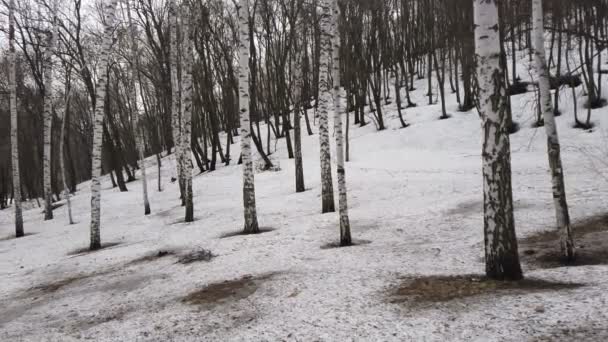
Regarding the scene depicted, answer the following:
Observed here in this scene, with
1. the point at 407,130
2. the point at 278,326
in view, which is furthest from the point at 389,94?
the point at 278,326

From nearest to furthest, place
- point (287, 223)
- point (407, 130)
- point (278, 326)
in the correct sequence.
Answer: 1. point (278, 326)
2. point (287, 223)
3. point (407, 130)

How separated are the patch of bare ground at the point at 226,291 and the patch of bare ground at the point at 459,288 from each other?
2047mm

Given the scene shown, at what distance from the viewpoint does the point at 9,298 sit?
709cm

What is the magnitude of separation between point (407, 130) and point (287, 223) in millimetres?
14341

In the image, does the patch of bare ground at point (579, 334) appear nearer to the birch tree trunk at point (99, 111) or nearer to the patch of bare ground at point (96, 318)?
the patch of bare ground at point (96, 318)

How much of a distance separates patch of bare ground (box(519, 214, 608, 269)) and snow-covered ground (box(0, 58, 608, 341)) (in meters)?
0.43

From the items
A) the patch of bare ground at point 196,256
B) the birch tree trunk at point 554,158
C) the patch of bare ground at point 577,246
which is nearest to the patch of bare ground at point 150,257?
the patch of bare ground at point 196,256

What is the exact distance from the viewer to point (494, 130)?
4.57 metres

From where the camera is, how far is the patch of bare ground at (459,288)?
4.60 meters

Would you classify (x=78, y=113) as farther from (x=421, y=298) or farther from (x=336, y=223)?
(x=421, y=298)

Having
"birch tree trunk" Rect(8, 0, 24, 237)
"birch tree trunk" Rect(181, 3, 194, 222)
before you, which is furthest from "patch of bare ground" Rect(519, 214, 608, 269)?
"birch tree trunk" Rect(8, 0, 24, 237)

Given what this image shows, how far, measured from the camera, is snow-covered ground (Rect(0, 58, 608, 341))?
4.13m

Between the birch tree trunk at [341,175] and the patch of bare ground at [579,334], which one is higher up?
the birch tree trunk at [341,175]

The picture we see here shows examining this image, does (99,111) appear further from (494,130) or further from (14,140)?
(494,130)
